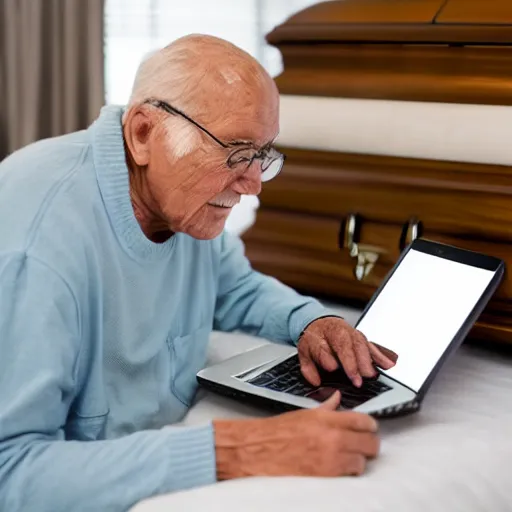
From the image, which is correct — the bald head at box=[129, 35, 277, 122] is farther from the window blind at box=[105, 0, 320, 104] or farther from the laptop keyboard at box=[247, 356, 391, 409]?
the window blind at box=[105, 0, 320, 104]

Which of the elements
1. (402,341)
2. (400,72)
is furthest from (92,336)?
(400,72)

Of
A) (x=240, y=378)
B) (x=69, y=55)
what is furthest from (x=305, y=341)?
(x=69, y=55)

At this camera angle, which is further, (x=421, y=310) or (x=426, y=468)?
(x=421, y=310)

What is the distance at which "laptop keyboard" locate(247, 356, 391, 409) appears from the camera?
1197 millimetres

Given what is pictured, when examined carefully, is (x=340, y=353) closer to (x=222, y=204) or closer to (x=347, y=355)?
(x=347, y=355)

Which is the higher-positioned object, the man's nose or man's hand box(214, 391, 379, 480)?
the man's nose

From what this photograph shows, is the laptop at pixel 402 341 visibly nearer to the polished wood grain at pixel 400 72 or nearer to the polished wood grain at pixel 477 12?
the polished wood grain at pixel 400 72

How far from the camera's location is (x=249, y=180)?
3.89 ft

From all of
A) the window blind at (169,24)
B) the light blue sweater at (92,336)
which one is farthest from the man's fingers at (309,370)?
the window blind at (169,24)

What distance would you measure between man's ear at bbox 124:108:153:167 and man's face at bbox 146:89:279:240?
1 cm

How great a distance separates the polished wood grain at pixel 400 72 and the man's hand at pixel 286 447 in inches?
30.1

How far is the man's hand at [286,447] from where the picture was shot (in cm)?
97

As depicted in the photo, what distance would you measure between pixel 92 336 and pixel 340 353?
391mm

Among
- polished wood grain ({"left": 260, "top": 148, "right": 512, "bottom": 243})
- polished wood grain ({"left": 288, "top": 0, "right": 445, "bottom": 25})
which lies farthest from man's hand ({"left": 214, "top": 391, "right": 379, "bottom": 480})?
polished wood grain ({"left": 288, "top": 0, "right": 445, "bottom": 25})
